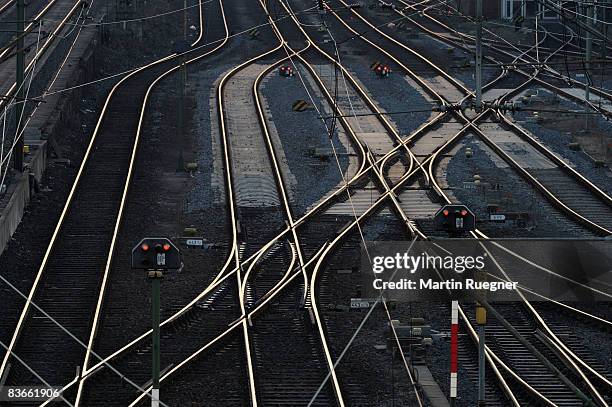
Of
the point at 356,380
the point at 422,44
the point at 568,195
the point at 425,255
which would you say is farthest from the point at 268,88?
the point at 425,255

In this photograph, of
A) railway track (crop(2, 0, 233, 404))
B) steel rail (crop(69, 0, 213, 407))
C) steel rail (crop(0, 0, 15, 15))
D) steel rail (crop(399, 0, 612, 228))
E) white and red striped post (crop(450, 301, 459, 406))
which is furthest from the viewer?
steel rail (crop(0, 0, 15, 15))

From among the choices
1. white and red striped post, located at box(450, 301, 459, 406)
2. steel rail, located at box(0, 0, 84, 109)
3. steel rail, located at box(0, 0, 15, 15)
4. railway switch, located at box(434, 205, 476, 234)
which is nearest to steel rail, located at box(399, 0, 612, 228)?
railway switch, located at box(434, 205, 476, 234)

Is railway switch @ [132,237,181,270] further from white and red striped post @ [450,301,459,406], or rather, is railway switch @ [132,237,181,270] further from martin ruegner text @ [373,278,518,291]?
white and red striped post @ [450,301,459,406]

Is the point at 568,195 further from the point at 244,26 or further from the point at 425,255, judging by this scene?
the point at 244,26

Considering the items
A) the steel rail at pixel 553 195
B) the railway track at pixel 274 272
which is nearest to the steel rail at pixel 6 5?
the railway track at pixel 274 272

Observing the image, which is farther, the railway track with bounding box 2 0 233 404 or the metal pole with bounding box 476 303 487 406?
the railway track with bounding box 2 0 233 404

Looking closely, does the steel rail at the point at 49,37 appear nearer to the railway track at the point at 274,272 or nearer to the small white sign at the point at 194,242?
the railway track at the point at 274,272

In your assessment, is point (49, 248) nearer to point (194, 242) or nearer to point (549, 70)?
point (194, 242)
